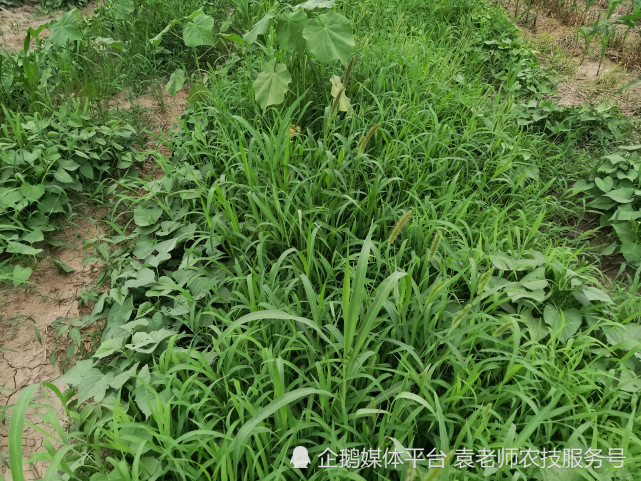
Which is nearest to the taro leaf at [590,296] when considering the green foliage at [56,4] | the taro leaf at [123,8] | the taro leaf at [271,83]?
the taro leaf at [271,83]

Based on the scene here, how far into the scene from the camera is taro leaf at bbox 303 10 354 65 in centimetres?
233

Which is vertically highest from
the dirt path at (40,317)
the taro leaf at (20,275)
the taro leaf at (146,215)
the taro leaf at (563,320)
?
the taro leaf at (563,320)

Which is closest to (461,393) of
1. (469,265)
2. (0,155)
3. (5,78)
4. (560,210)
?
(469,265)

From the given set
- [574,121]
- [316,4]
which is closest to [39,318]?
[316,4]

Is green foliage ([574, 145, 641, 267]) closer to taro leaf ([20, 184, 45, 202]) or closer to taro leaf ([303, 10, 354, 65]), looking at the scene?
taro leaf ([303, 10, 354, 65])

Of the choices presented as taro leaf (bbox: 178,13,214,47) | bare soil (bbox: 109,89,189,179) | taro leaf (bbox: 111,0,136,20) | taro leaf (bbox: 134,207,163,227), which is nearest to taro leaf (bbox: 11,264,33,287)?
taro leaf (bbox: 134,207,163,227)

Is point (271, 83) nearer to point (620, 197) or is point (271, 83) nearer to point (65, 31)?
point (65, 31)

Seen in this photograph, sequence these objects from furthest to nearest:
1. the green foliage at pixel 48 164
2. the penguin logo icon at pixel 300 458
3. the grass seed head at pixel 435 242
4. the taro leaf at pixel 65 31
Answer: the taro leaf at pixel 65 31 < the green foliage at pixel 48 164 < the grass seed head at pixel 435 242 < the penguin logo icon at pixel 300 458

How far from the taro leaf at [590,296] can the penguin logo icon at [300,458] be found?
1.26 m

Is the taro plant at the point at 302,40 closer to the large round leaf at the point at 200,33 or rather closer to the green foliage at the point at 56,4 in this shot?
the large round leaf at the point at 200,33

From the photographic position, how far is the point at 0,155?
234 centimetres

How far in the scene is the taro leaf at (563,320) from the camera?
5.67ft

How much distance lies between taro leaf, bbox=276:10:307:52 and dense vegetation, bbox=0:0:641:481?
12 mm

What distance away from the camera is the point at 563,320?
1685mm
